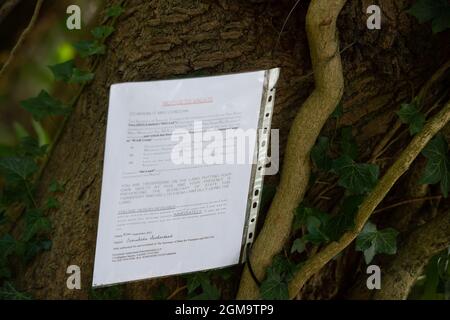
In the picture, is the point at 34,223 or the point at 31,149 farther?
the point at 31,149

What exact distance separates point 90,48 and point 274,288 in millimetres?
638

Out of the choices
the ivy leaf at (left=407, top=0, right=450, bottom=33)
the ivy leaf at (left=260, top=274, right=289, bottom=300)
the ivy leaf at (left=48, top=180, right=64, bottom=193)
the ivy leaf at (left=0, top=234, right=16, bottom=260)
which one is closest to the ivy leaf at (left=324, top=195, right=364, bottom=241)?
the ivy leaf at (left=260, top=274, right=289, bottom=300)

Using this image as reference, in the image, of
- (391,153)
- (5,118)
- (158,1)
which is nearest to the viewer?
(158,1)

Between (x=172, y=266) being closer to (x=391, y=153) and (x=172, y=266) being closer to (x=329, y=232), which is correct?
(x=329, y=232)

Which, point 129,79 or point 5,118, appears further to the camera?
point 5,118

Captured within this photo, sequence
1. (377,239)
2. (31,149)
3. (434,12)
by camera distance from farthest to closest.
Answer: (31,149) < (377,239) < (434,12)

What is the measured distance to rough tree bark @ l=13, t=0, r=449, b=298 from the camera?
4.61 ft

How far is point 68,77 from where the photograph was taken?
1490mm

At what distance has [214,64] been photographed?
55.9 inches

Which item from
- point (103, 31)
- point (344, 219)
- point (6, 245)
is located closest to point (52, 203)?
point (6, 245)

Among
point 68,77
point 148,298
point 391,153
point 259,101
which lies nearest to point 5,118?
point 68,77

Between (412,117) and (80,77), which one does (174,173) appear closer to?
(80,77)

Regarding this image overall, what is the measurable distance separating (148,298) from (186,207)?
A: 0.27 meters
